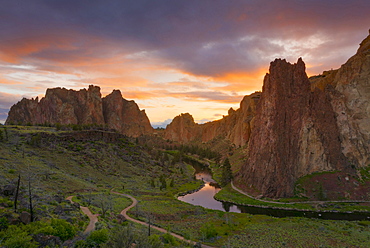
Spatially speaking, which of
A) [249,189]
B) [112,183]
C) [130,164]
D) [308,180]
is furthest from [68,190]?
[308,180]

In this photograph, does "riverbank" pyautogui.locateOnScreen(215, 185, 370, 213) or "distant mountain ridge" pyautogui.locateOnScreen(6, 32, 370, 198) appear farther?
"distant mountain ridge" pyautogui.locateOnScreen(6, 32, 370, 198)

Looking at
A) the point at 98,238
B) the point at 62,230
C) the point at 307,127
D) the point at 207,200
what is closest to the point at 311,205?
the point at 307,127

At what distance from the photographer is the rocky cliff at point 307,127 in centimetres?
8550

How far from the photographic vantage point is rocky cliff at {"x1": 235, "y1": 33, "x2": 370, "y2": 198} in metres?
85.5

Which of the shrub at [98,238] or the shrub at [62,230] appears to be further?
the shrub at [98,238]

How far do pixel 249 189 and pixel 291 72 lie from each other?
166 ft

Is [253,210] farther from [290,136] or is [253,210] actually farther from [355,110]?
[355,110]

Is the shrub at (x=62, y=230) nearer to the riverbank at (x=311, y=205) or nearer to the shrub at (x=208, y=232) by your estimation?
the shrub at (x=208, y=232)

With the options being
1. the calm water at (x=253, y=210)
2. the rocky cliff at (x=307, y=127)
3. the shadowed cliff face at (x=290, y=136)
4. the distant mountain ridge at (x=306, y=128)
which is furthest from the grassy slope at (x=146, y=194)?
the rocky cliff at (x=307, y=127)

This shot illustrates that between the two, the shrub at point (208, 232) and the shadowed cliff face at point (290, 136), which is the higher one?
the shadowed cliff face at point (290, 136)

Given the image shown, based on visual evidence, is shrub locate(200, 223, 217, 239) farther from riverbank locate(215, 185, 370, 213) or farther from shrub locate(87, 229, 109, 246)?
riverbank locate(215, 185, 370, 213)

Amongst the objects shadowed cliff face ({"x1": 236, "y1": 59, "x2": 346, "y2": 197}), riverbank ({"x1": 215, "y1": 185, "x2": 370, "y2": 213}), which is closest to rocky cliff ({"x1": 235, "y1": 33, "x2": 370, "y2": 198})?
shadowed cliff face ({"x1": 236, "y1": 59, "x2": 346, "y2": 197})

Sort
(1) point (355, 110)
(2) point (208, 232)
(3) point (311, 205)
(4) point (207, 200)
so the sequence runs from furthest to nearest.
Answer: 1. (1) point (355, 110)
2. (4) point (207, 200)
3. (3) point (311, 205)
4. (2) point (208, 232)

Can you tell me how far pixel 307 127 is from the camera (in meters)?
88.9
